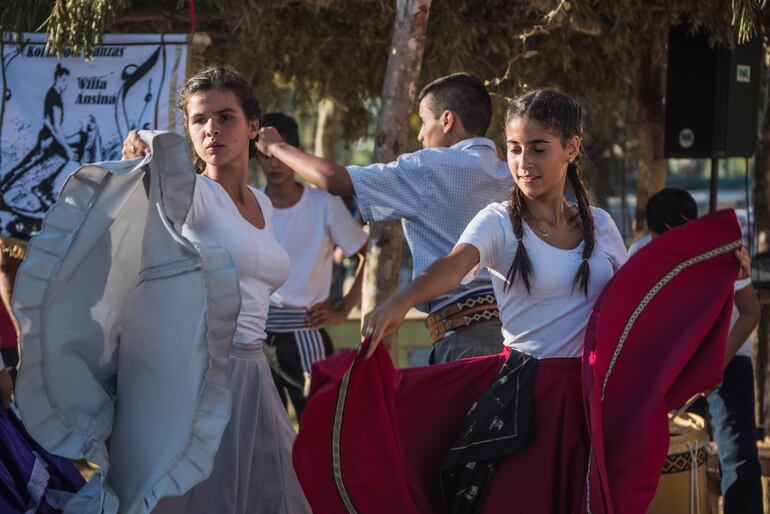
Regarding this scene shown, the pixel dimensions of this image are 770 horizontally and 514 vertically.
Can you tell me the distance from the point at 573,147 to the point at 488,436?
987 mm

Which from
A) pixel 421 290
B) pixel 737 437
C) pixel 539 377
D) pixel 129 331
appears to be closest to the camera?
pixel 421 290

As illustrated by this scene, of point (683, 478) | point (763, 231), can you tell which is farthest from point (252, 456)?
point (763, 231)

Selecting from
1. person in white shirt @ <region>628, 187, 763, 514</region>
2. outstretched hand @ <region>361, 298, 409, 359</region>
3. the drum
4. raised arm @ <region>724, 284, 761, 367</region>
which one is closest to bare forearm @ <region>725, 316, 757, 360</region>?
Result: raised arm @ <region>724, 284, 761, 367</region>

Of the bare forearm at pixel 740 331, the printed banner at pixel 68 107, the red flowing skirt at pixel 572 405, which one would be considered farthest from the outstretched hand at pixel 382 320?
the printed banner at pixel 68 107

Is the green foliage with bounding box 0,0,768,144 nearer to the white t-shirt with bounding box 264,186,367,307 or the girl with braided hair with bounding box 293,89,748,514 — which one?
the white t-shirt with bounding box 264,186,367,307

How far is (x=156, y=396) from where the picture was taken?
3.18 m

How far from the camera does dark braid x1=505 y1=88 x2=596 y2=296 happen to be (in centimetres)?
339

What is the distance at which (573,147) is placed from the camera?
3605mm

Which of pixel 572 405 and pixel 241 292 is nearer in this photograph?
pixel 572 405

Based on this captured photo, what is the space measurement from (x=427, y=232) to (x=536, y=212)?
0.86 m

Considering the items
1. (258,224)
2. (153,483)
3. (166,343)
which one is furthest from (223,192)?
(153,483)

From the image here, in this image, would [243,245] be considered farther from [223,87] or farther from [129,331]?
[223,87]

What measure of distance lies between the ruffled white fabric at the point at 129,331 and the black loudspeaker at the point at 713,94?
Result: 434 centimetres

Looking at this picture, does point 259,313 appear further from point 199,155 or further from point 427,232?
point 427,232
